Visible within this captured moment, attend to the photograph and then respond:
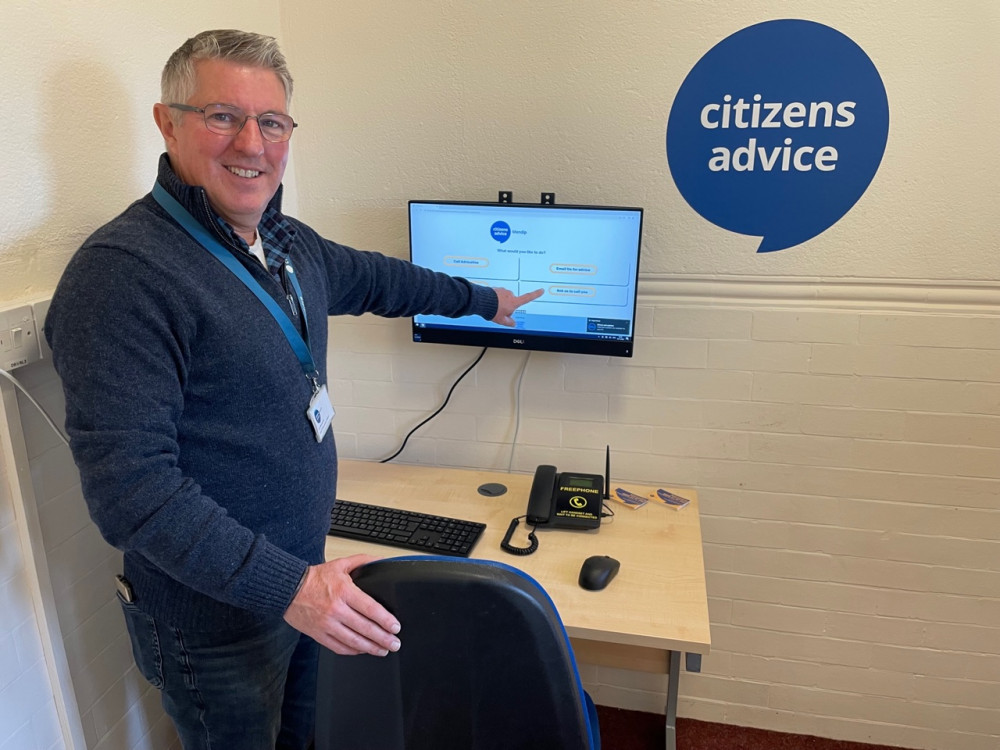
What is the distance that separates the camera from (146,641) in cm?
139

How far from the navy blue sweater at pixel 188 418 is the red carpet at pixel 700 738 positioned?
4.68ft

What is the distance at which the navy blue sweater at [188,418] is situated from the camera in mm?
1071

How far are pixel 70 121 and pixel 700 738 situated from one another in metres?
2.47

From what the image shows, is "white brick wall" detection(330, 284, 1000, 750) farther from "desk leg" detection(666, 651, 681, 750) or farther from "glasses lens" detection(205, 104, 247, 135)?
"glasses lens" detection(205, 104, 247, 135)

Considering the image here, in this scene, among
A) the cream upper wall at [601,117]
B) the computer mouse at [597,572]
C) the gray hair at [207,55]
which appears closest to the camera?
the gray hair at [207,55]

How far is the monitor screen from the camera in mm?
1936

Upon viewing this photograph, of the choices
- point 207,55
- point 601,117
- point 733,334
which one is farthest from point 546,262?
point 207,55

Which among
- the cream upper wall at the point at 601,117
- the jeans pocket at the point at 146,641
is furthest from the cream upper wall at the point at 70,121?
the jeans pocket at the point at 146,641

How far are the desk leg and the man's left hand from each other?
1.09 metres

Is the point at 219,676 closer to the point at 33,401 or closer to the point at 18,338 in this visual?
the point at 33,401

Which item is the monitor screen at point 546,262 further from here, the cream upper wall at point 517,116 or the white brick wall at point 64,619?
the white brick wall at point 64,619

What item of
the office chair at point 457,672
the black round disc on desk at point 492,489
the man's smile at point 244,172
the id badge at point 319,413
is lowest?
the black round disc on desk at point 492,489

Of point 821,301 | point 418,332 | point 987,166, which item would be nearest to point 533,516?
point 418,332

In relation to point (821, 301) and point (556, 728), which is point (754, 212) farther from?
point (556, 728)
